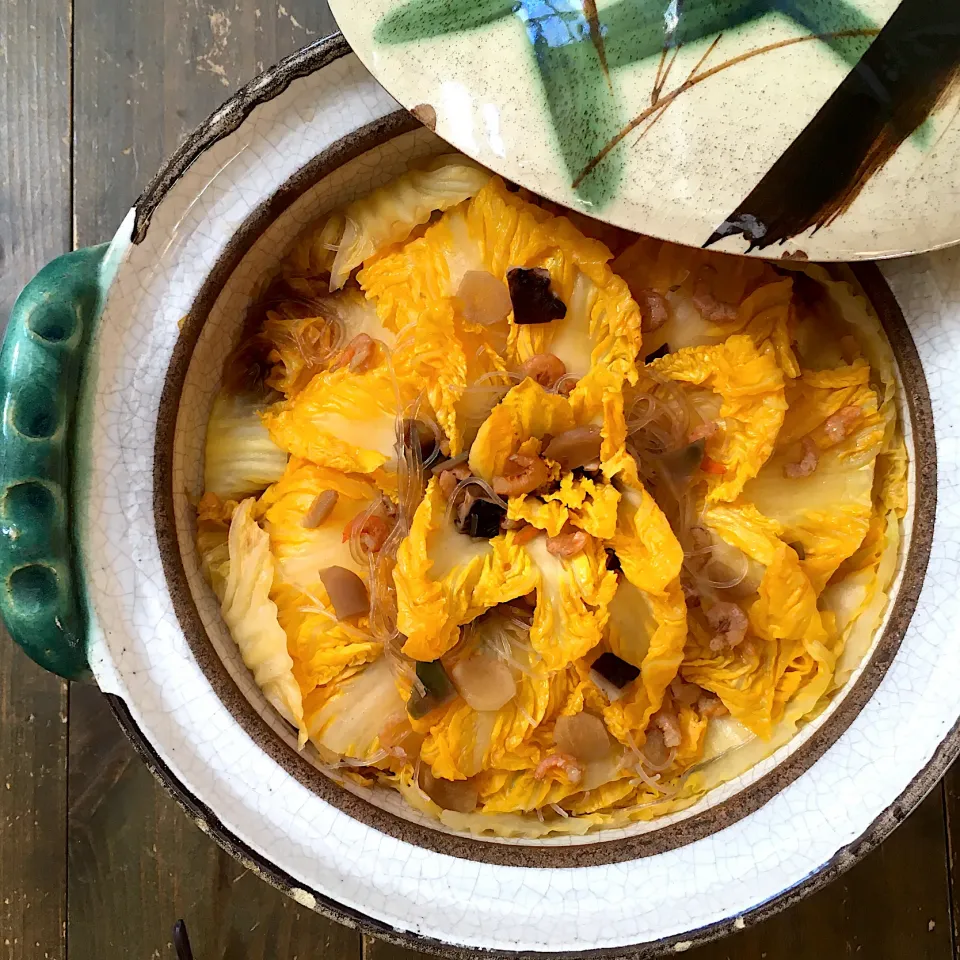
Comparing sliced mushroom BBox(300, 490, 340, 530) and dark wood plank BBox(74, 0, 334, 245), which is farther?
dark wood plank BBox(74, 0, 334, 245)

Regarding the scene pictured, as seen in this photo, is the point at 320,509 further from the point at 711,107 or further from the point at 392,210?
the point at 711,107

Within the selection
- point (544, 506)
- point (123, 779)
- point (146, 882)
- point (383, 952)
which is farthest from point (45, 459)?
point (383, 952)

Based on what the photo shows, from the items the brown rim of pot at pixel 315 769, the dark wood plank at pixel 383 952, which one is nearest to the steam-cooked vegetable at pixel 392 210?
the brown rim of pot at pixel 315 769

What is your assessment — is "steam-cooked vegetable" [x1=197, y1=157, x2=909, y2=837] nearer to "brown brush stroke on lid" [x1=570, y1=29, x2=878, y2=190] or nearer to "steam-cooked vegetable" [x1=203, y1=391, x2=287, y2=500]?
"steam-cooked vegetable" [x1=203, y1=391, x2=287, y2=500]

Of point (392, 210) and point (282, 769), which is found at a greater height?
point (392, 210)

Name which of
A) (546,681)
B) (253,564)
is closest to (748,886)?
(546,681)

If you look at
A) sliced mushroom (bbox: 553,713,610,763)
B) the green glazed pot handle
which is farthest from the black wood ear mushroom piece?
sliced mushroom (bbox: 553,713,610,763)

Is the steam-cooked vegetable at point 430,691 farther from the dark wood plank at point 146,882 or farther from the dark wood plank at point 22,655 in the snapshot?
the dark wood plank at point 22,655
